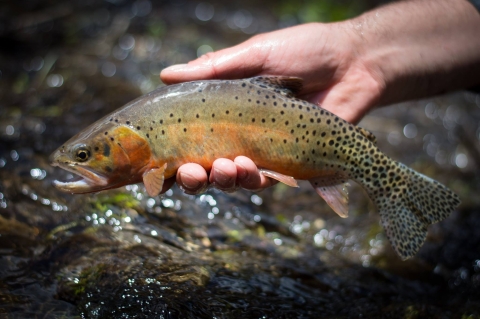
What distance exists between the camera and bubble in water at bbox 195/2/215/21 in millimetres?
10735

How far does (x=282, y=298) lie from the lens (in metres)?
4.00

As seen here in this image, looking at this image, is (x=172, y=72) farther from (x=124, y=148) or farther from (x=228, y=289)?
(x=228, y=289)

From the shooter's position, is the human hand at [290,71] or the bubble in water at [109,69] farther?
the bubble in water at [109,69]

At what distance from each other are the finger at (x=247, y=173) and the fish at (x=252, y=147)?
0.09m

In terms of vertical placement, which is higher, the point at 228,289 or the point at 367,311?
the point at 228,289

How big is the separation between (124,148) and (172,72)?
0.82 meters

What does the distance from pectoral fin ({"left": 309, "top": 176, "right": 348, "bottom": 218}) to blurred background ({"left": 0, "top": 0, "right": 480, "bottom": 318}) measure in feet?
3.06

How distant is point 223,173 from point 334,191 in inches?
39.6

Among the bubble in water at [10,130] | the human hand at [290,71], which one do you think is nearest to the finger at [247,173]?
the human hand at [290,71]

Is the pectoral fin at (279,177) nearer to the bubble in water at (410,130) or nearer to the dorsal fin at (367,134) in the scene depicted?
the dorsal fin at (367,134)

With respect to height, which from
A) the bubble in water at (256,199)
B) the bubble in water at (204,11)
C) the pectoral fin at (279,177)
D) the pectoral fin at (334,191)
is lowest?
the bubble in water at (256,199)

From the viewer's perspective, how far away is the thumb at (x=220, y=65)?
150 inches

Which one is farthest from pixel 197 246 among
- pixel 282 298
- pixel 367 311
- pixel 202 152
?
pixel 367 311

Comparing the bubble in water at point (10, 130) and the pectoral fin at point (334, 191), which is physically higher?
the bubble in water at point (10, 130)
